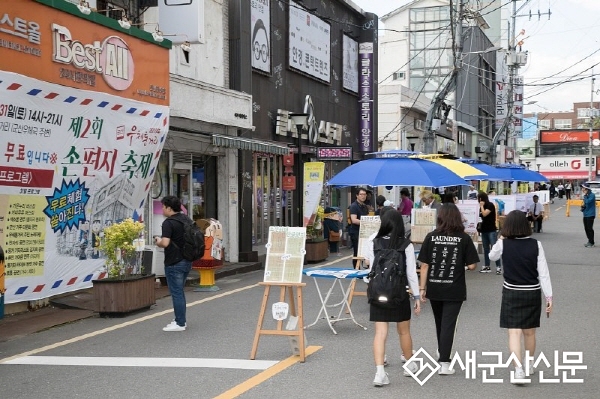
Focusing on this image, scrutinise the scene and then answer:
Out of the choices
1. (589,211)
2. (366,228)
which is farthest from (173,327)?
(589,211)

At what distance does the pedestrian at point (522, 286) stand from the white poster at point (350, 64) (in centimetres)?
2283

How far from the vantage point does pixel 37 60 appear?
453 inches

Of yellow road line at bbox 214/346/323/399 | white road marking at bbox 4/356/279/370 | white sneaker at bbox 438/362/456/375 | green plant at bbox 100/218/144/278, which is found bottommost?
white road marking at bbox 4/356/279/370

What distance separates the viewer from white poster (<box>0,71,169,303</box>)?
1119cm

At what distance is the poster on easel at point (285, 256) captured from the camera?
8719 millimetres

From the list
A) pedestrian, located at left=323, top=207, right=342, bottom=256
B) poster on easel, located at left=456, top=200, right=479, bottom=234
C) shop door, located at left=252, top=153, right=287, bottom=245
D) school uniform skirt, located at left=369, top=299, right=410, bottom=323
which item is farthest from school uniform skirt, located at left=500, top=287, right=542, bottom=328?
shop door, located at left=252, top=153, right=287, bottom=245

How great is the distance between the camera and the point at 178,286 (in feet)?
33.6

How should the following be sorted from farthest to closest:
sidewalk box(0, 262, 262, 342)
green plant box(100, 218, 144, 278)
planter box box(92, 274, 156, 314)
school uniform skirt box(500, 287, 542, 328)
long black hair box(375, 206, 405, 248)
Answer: green plant box(100, 218, 144, 278) < planter box box(92, 274, 156, 314) < sidewalk box(0, 262, 262, 342) < long black hair box(375, 206, 405, 248) < school uniform skirt box(500, 287, 542, 328)

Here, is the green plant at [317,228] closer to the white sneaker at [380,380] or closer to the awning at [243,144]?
the awning at [243,144]

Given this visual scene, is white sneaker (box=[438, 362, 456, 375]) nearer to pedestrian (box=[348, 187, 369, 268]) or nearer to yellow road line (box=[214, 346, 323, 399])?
yellow road line (box=[214, 346, 323, 399])

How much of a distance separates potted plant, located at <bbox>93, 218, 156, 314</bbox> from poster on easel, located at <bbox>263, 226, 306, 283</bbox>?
3357mm

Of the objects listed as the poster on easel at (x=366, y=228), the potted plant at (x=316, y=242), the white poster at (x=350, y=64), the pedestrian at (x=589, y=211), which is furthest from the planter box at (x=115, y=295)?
the white poster at (x=350, y=64)

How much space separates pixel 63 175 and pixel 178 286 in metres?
3.45

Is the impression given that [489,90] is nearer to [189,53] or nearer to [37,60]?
[189,53]
